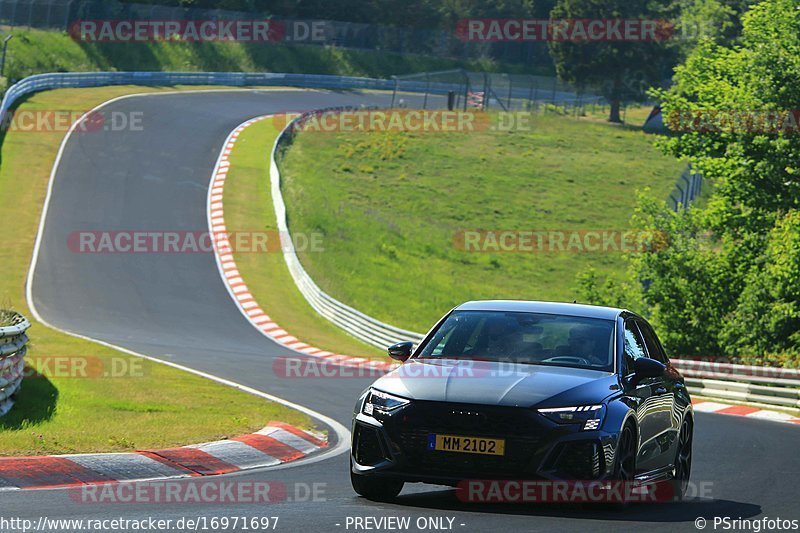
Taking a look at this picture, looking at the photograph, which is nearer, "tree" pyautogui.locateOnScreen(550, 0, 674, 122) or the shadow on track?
the shadow on track

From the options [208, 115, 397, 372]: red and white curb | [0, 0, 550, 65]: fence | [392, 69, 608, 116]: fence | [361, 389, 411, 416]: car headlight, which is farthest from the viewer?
[392, 69, 608, 116]: fence

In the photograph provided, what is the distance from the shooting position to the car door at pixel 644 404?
9508mm

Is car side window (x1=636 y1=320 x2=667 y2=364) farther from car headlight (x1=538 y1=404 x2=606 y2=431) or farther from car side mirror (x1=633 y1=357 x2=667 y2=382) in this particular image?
car headlight (x1=538 y1=404 x2=606 y2=431)

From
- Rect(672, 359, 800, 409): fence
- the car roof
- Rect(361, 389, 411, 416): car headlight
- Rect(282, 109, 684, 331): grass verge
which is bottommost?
Rect(282, 109, 684, 331): grass verge

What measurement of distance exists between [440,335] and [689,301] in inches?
857

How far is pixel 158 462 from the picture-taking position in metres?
11.2

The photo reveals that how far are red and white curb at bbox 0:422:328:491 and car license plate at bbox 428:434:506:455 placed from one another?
314cm

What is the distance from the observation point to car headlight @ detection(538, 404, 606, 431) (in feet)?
28.1

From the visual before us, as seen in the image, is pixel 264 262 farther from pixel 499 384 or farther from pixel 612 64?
pixel 612 64

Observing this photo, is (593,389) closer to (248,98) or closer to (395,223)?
(395,223)

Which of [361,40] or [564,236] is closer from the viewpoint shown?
[564,236]

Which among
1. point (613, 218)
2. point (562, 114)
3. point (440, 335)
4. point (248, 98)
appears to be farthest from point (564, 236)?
point (440, 335)

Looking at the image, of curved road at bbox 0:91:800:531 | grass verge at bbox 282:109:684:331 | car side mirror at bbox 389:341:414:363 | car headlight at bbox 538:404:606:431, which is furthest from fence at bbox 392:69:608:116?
car headlight at bbox 538:404:606:431

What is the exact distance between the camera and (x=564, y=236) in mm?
55125
